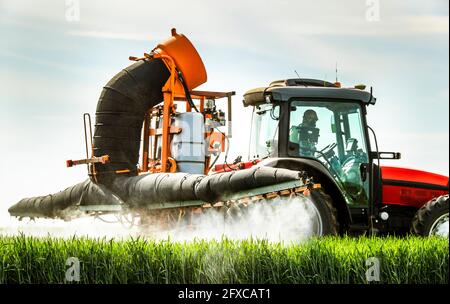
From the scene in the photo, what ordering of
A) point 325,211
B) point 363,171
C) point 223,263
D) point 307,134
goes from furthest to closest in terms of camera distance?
1. point 363,171
2. point 307,134
3. point 325,211
4. point 223,263

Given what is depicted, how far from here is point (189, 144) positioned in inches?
442

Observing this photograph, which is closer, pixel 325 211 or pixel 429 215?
pixel 325 211

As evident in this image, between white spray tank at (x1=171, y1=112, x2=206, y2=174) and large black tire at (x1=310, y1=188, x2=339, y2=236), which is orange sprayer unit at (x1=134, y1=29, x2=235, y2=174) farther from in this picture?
large black tire at (x1=310, y1=188, x2=339, y2=236)

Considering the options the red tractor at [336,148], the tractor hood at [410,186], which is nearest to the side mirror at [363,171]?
the red tractor at [336,148]

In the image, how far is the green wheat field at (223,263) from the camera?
7309mm

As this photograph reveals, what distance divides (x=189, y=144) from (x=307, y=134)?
218cm

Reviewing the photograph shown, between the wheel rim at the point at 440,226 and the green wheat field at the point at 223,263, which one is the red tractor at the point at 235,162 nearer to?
the wheel rim at the point at 440,226

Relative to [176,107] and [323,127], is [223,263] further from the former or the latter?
[176,107]

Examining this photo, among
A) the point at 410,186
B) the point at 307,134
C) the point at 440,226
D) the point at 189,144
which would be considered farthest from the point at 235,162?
the point at 440,226

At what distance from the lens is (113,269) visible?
7.37 meters

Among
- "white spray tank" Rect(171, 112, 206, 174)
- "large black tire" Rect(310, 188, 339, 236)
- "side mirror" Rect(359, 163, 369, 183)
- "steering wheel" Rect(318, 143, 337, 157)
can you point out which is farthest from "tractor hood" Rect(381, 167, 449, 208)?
"white spray tank" Rect(171, 112, 206, 174)

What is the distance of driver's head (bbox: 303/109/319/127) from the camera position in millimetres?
9703

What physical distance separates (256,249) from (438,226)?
338 cm
